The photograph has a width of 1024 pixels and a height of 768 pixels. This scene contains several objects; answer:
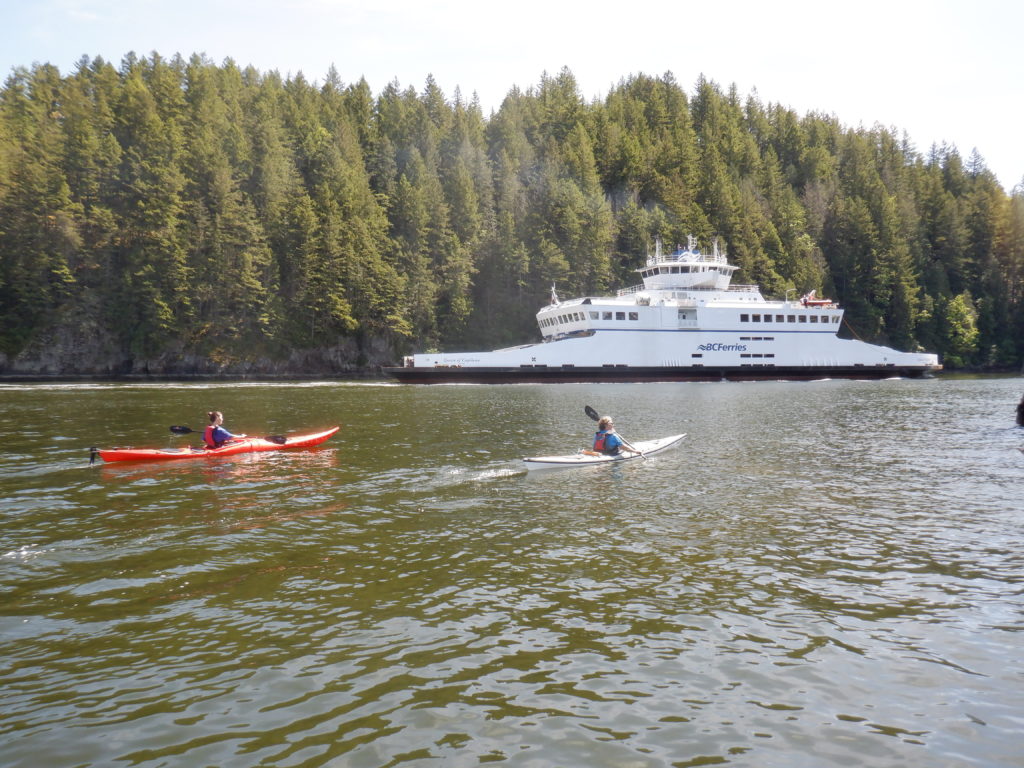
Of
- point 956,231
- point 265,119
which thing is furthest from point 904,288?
point 265,119

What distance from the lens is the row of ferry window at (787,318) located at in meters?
63.0

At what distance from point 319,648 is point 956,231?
392 feet

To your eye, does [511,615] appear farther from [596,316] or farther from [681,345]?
[681,345]

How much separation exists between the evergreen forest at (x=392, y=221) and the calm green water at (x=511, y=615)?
57.1m

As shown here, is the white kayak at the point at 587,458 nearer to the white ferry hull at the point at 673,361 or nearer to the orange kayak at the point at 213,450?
Answer: the orange kayak at the point at 213,450

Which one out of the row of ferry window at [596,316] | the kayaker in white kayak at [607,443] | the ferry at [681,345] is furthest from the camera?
the row of ferry window at [596,316]

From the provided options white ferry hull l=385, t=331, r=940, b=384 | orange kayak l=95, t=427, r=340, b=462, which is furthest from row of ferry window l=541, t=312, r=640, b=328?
orange kayak l=95, t=427, r=340, b=462

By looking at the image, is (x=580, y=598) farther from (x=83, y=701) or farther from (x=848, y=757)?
(x=83, y=701)

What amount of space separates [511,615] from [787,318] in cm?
6310

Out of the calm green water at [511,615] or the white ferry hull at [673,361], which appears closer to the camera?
the calm green water at [511,615]

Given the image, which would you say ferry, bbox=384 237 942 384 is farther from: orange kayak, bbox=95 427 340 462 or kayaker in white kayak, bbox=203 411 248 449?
kayaker in white kayak, bbox=203 411 248 449

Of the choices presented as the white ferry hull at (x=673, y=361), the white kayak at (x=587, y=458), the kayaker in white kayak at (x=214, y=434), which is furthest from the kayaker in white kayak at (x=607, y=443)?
the white ferry hull at (x=673, y=361)

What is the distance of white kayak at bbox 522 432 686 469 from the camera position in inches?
642

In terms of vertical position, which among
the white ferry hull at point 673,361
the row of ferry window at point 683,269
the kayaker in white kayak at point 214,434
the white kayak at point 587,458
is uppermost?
the row of ferry window at point 683,269
